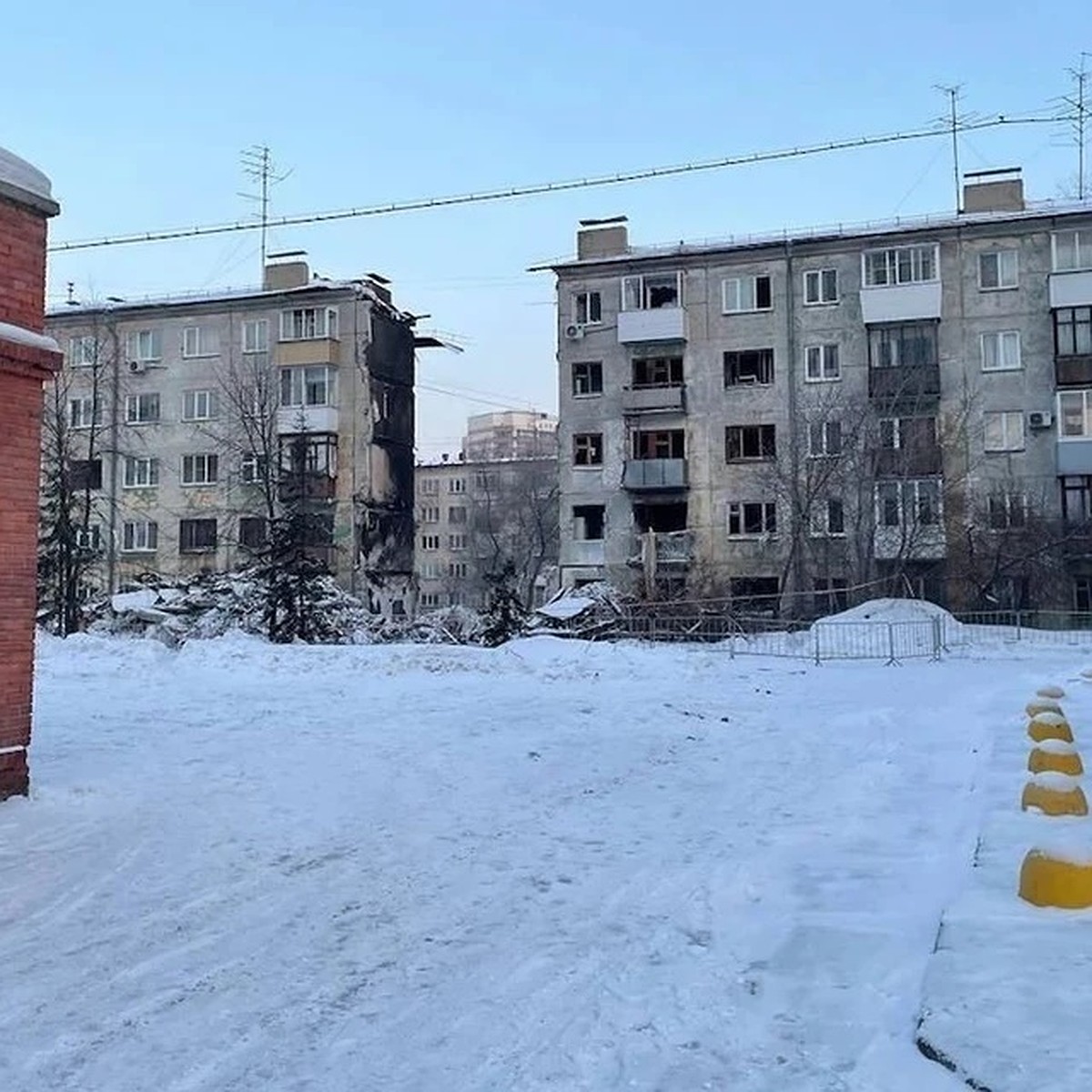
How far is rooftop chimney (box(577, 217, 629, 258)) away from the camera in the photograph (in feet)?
142

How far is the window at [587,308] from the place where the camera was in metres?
43.0

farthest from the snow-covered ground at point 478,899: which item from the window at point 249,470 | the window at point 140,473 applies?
the window at point 140,473

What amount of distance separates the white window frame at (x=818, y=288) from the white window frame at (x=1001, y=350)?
206 inches

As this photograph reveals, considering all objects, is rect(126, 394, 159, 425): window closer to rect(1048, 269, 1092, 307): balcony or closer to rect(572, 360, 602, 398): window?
rect(572, 360, 602, 398): window

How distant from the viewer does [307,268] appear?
4609 centimetres

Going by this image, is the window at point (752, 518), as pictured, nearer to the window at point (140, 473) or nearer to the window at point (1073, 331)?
the window at point (1073, 331)

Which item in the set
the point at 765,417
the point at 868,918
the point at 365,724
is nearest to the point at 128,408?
the point at 765,417

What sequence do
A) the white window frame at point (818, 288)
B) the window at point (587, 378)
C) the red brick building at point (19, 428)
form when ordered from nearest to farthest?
the red brick building at point (19, 428), the white window frame at point (818, 288), the window at point (587, 378)

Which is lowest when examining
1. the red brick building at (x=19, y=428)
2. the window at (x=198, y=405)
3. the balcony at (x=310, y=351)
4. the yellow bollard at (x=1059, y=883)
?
the yellow bollard at (x=1059, y=883)

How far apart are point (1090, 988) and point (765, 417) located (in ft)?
124

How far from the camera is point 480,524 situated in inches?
3642

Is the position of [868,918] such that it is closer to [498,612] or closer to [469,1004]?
[469,1004]

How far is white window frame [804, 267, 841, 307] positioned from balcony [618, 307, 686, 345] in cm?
448

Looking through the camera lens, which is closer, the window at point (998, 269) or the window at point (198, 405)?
the window at point (998, 269)
